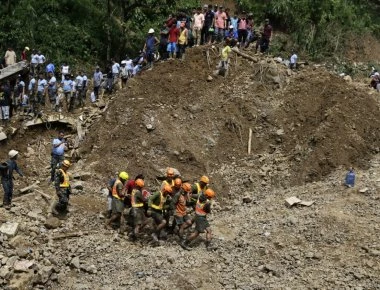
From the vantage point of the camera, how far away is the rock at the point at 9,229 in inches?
483

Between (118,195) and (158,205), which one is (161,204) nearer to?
(158,205)

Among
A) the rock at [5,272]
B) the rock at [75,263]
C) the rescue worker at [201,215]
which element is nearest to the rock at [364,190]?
the rescue worker at [201,215]

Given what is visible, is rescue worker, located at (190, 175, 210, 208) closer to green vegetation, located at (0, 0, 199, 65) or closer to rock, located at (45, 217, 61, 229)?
rock, located at (45, 217, 61, 229)

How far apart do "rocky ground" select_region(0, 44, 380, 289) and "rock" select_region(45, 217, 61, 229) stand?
1.3 inches

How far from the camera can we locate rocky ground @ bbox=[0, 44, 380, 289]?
11.6 m

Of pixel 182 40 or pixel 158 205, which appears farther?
pixel 182 40

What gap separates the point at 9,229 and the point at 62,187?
1537 mm

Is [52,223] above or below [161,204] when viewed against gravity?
below

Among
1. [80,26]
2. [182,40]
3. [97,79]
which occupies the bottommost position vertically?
[97,79]

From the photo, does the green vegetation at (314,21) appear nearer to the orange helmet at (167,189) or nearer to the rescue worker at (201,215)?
the rescue worker at (201,215)

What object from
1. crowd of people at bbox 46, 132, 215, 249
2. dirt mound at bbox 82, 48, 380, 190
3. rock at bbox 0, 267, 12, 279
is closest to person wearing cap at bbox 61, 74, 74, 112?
dirt mound at bbox 82, 48, 380, 190

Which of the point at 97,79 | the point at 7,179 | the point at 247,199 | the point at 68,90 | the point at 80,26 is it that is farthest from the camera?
the point at 80,26

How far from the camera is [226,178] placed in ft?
52.4

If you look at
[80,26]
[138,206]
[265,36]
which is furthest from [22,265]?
[80,26]
